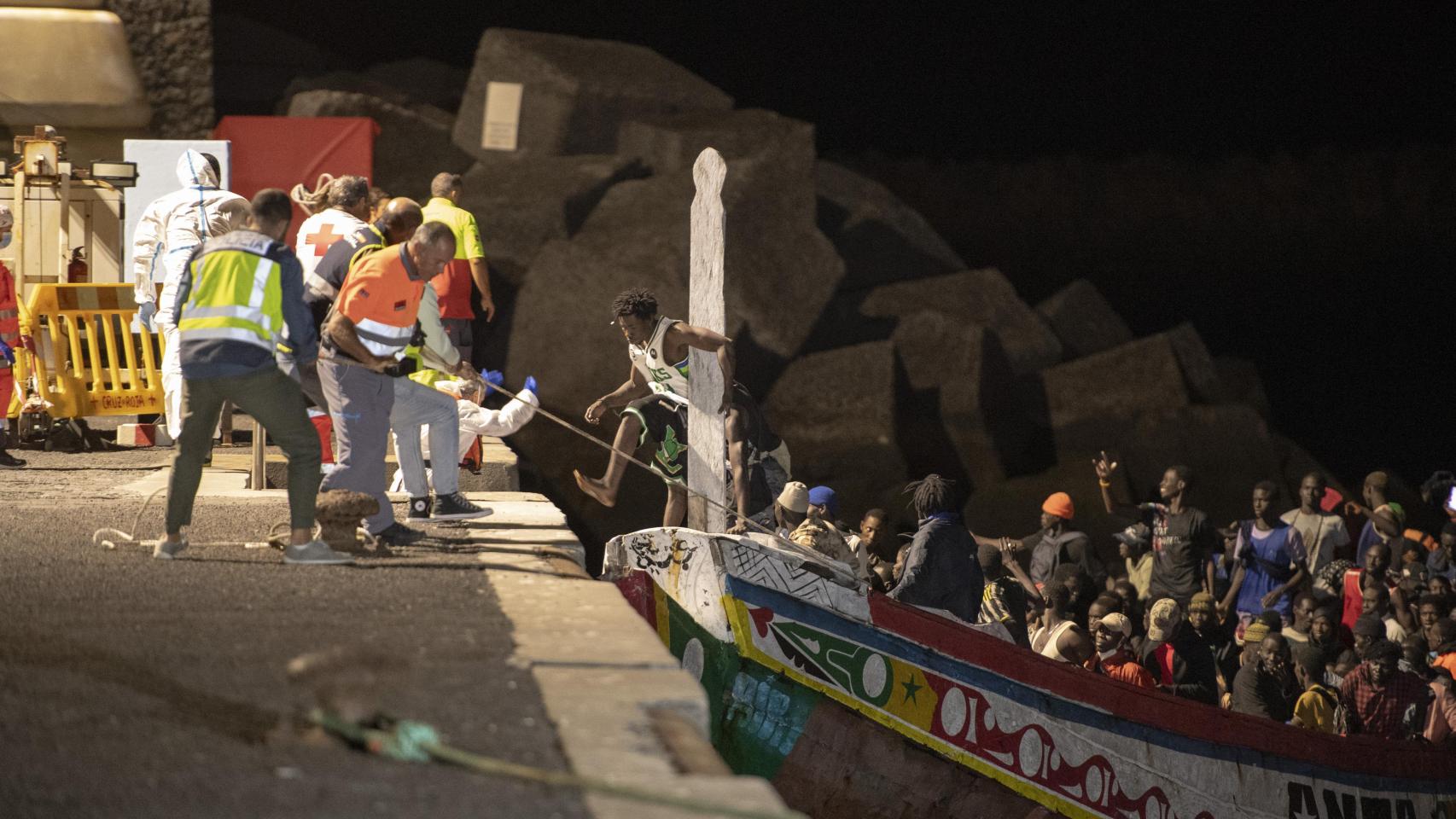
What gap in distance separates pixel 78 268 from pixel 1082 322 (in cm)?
1297

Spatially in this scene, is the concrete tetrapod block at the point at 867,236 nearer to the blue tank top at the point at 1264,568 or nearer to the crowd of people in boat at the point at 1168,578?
the crowd of people in boat at the point at 1168,578

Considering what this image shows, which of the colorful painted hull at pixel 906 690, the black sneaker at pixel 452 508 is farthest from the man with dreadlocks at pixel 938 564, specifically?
the black sneaker at pixel 452 508

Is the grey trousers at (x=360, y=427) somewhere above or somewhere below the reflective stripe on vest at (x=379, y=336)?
below

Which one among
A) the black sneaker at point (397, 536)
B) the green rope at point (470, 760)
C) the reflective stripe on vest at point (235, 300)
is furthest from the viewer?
the black sneaker at point (397, 536)

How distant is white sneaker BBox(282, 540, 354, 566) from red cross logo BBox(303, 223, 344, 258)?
8.18 ft

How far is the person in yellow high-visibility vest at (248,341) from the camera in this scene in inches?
251

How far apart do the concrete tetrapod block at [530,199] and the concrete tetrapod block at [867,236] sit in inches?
110

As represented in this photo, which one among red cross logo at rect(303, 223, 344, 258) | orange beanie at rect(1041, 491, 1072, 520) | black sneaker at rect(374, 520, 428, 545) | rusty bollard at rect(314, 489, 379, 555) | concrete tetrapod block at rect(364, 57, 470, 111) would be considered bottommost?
orange beanie at rect(1041, 491, 1072, 520)

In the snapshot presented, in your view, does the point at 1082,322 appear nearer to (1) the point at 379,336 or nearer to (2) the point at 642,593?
(2) the point at 642,593

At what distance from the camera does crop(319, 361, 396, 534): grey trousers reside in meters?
7.20

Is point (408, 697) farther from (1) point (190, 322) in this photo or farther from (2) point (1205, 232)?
(2) point (1205, 232)

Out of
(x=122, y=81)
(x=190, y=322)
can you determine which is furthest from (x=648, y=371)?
(x=122, y=81)

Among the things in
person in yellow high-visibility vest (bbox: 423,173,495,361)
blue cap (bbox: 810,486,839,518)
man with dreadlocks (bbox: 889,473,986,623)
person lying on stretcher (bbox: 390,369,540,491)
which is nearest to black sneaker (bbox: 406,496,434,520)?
person lying on stretcher (bbox: 390,369,540,491)

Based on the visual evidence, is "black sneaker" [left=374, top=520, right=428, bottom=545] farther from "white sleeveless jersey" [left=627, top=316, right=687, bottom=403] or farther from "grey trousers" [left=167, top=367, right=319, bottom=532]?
"white sleeveless jersey" [left=627, top=316, right=687, bottom=403]
